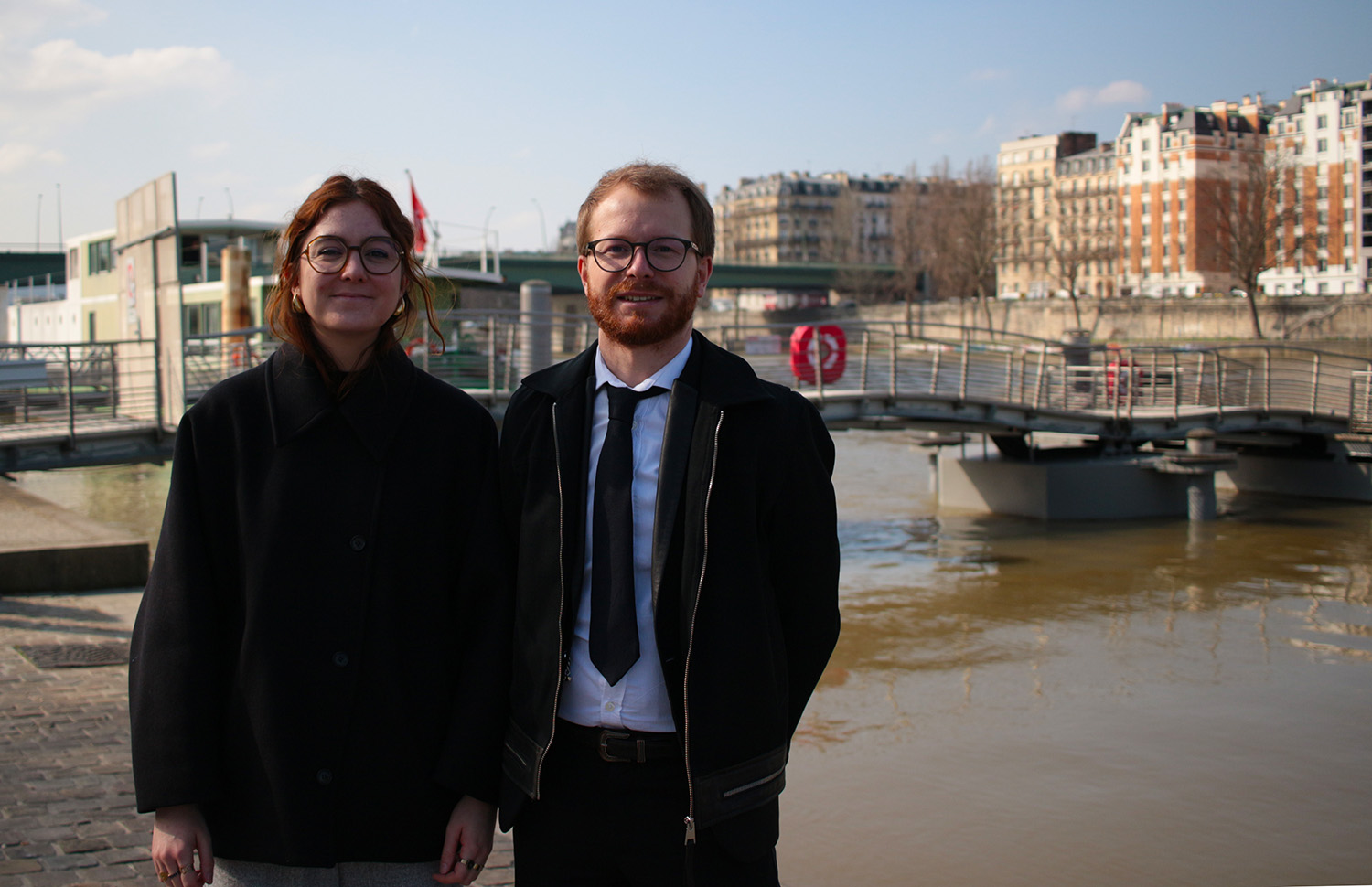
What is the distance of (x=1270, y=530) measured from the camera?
68.9ft

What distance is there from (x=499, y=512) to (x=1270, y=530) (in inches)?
820

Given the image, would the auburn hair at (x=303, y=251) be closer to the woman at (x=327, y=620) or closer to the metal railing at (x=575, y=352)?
the woman at (x=327, y=620)

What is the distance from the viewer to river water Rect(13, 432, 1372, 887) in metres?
6.88

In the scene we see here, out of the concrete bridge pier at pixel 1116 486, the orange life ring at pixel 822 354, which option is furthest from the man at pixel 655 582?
Answer: the concrete bridge pier at pixel 1116 486

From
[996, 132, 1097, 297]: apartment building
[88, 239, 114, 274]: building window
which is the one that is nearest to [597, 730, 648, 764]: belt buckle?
[88, 239, 114, 274]: building window

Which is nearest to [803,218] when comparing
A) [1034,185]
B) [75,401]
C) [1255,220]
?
[1034,185]

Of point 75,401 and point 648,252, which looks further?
point 75,401

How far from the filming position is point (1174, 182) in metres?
105

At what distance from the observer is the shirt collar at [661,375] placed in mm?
2674

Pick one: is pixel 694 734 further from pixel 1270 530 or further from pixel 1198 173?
pixel 1198 173

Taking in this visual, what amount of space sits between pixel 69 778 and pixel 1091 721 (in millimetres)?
7012

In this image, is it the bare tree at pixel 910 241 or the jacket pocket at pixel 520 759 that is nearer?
the jacket pocket at pixel 520 759

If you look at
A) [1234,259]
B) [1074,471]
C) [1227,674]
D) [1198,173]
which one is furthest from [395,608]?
[1198,173]

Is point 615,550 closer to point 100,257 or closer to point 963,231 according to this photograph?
point 100,257
